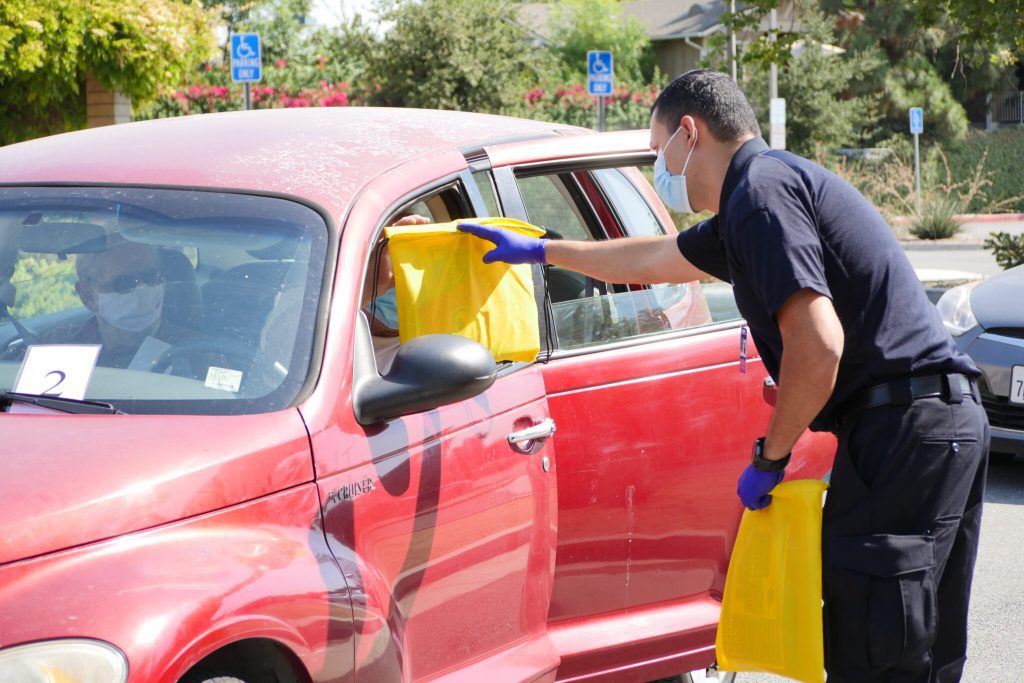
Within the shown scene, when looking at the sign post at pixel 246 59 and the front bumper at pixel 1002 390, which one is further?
the sign post at pixel 246 59

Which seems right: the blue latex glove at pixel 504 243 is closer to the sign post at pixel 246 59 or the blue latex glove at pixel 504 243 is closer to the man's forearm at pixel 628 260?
the man's forearm at pixel 628 260

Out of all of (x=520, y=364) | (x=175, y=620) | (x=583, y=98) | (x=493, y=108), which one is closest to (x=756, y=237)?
(x=520, y=364)

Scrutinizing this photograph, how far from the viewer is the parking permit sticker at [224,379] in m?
2.72

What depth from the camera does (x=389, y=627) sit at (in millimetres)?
2693

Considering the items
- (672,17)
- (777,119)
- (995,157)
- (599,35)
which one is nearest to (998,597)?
(777,119)

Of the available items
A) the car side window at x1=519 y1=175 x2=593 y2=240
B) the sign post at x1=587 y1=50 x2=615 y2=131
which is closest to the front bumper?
the car side window at x1=519 y1=175 x2=593 y2=240

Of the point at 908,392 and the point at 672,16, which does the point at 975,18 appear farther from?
the point at 672,16

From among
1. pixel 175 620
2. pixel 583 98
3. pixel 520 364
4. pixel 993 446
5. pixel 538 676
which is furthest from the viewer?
pixel 583 98

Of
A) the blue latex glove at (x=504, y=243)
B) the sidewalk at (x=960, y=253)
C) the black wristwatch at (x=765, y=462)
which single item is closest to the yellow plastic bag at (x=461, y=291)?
the blue latex glove at (x=504, y=243)

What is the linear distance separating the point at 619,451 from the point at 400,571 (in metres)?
0.91

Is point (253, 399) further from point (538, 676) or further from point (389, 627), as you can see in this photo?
point (538, 676)

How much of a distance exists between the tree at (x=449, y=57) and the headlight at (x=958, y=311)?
58.5 feet

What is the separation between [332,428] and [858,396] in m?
1.22

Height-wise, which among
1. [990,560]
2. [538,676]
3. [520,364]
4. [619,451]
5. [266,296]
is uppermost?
[266,296]
